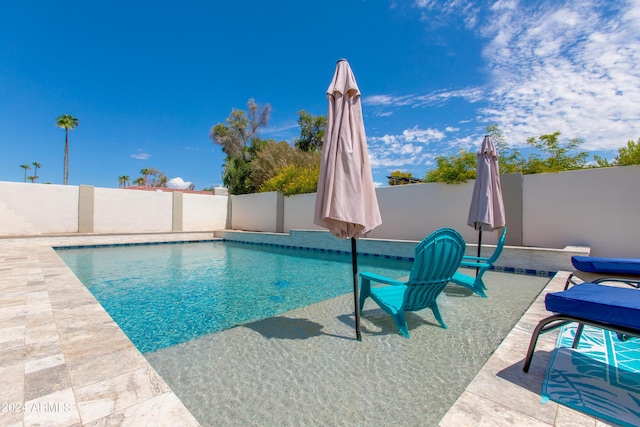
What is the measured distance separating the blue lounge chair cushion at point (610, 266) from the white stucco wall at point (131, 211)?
17.5 meters

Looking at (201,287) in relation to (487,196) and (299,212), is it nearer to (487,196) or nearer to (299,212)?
(487,196)

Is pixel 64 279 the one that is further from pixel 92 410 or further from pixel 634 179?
pixel 634 179

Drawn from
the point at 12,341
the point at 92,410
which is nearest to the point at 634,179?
the point at 92,410

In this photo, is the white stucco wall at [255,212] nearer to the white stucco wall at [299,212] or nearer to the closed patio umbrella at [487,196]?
the white stucco wall at [299,212]

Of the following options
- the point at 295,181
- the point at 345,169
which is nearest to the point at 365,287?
the point at 345,169

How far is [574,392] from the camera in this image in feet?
5.70

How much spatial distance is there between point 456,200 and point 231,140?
1971 cm

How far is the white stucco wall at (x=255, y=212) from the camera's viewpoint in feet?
50.3

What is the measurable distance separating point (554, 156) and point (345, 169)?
907cm

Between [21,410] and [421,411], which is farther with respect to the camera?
[421,411]

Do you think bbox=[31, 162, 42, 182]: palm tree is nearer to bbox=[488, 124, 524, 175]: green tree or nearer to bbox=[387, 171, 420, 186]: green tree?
bbox=[387, 171, 420, 186]: green tree

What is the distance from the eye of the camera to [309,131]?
24203 millimetres

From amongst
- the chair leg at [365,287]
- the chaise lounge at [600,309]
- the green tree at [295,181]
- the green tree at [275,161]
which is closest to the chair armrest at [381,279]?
the chair leg at [365,287]

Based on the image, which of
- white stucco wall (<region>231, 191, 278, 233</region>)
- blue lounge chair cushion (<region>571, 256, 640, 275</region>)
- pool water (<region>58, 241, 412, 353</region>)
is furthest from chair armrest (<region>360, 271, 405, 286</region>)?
white stucco wall (<region>231, 191, 278, 233</region>)
